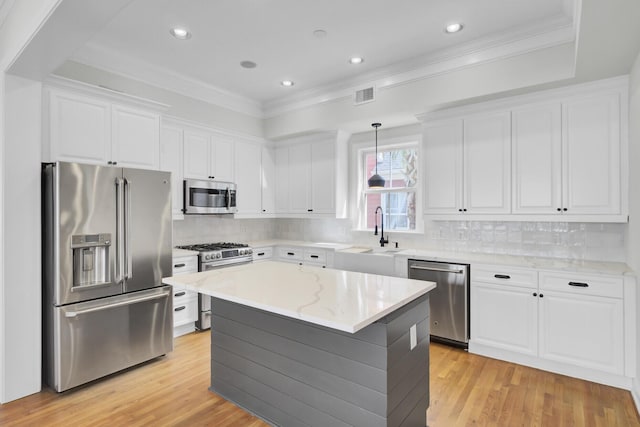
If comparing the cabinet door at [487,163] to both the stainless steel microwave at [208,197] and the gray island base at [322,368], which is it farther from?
the stainless steel microwave at [208,197]

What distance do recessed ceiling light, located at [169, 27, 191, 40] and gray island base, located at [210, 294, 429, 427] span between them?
8.04ft

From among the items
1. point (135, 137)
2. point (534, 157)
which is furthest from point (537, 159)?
point (135, 137)

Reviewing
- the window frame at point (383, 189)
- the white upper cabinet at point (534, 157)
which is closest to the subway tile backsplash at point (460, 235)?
the window frame at point (383, 189)

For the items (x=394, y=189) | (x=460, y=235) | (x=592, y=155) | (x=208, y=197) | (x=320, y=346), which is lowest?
(x=320, y=346)

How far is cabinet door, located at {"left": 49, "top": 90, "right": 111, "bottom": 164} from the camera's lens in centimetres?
283

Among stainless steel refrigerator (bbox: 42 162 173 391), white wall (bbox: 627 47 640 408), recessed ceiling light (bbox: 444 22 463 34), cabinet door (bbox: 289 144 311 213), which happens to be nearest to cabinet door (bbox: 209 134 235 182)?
cabinet door (bbox: 289 144 311 213)

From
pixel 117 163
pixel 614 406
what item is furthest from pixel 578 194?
pixel 117 163

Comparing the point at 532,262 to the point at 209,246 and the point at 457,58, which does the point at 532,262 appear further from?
the point at 209,246

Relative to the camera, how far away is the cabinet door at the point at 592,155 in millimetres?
2891

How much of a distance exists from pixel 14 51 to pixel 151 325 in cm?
235

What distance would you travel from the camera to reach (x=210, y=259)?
3.96 m

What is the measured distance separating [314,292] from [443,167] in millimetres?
2468

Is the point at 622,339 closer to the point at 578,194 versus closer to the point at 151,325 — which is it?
the point at 578,194

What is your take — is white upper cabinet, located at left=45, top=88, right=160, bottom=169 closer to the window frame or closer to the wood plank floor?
the wood plank floor
